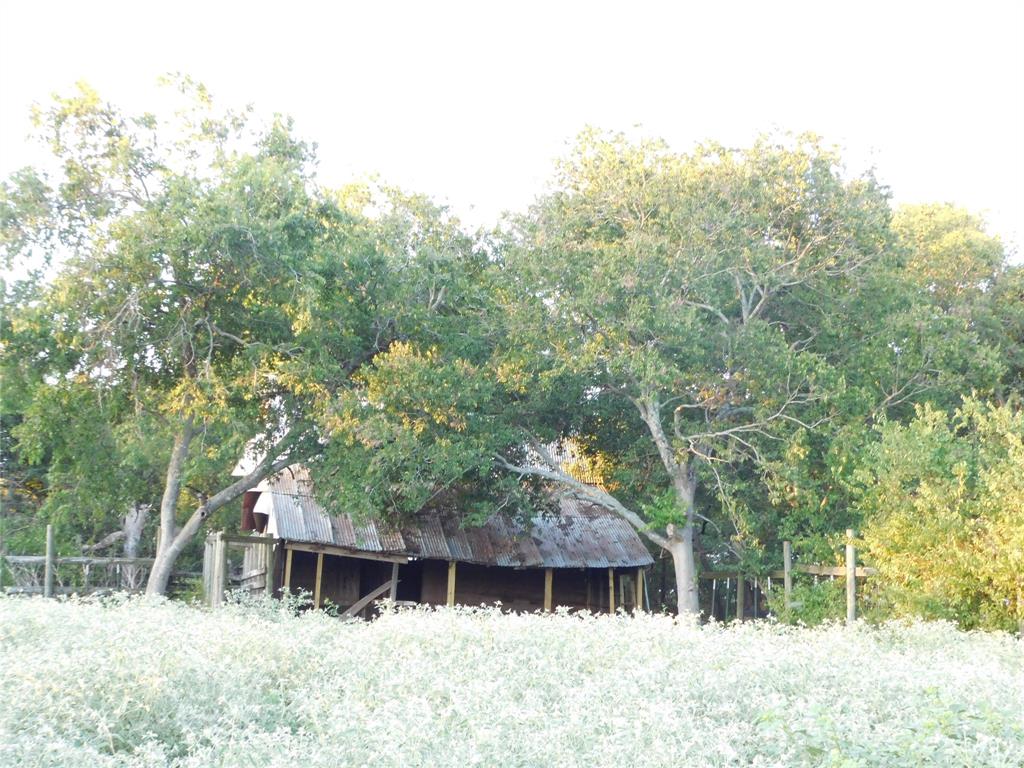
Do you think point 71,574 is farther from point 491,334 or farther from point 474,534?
point 491,334

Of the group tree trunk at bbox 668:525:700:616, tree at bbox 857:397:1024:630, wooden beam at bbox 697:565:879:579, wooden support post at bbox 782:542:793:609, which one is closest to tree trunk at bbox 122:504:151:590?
wooden beam at bbox 697:565:879:579

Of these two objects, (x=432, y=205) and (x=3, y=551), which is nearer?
(x=432, y=205)

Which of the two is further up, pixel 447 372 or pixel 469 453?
pixel 447 372

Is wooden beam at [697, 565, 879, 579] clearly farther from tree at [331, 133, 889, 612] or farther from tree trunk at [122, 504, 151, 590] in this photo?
tree trunk at [122, 504, 151, 590]

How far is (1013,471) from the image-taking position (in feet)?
48.5

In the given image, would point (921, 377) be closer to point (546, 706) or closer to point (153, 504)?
point (546, 706)

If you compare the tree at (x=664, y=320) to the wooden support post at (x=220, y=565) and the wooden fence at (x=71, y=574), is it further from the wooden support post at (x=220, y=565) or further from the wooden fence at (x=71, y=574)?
the wooden fence at (x=71, y=574)

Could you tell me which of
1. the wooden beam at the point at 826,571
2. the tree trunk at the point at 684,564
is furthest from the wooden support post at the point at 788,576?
the tree trunk at the point at 684,564

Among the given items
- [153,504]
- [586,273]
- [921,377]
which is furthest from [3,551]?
[921,377]

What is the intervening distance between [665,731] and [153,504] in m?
28.7

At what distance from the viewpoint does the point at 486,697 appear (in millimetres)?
6473

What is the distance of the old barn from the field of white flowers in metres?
12.8

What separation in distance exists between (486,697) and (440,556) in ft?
56.0

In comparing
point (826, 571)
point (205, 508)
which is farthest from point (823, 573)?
point (205, 508)
